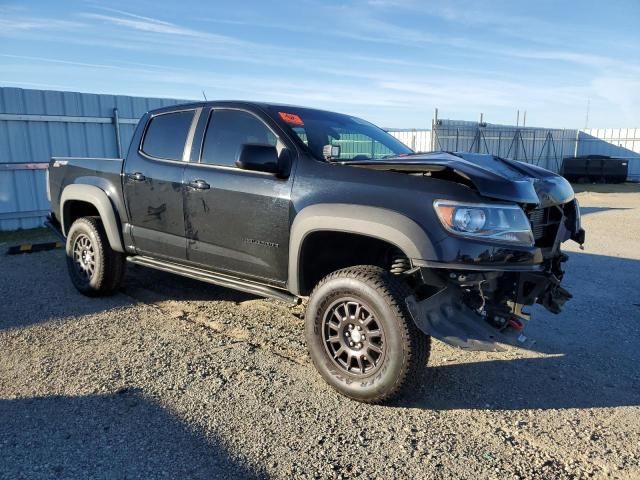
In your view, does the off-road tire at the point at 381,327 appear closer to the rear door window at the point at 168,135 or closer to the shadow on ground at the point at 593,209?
the rear door window at the point at 168,135

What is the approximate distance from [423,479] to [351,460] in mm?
380

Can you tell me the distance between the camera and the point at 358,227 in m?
3.21

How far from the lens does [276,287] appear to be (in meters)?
3.88

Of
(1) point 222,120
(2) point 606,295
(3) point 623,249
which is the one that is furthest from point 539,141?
(1) point 222,120

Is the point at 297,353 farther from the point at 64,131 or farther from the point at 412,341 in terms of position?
the point at 64,131

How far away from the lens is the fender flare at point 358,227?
3.01 metres

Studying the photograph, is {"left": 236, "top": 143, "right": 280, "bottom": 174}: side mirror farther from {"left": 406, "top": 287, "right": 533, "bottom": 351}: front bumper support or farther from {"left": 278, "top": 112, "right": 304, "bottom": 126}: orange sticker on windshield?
{"left": 406, "top": 287, "right": 533, "bottom": 351}: front bumper support

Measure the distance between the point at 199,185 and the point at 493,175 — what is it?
7.50ft

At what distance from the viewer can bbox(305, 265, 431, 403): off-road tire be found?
120 inches

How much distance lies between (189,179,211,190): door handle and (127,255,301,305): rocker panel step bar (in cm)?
73

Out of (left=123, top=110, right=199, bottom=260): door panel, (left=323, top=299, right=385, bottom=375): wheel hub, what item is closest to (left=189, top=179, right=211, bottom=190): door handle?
(left=123, top=110, right=199, bottom=260): door panel

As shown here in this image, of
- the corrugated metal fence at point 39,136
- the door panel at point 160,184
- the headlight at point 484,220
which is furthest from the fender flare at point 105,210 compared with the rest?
the corrugated metal fence at point 39,136

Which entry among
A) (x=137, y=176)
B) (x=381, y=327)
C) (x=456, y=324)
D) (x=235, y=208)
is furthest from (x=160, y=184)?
(x=456, y=324)

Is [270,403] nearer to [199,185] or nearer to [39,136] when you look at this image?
[199,185]
